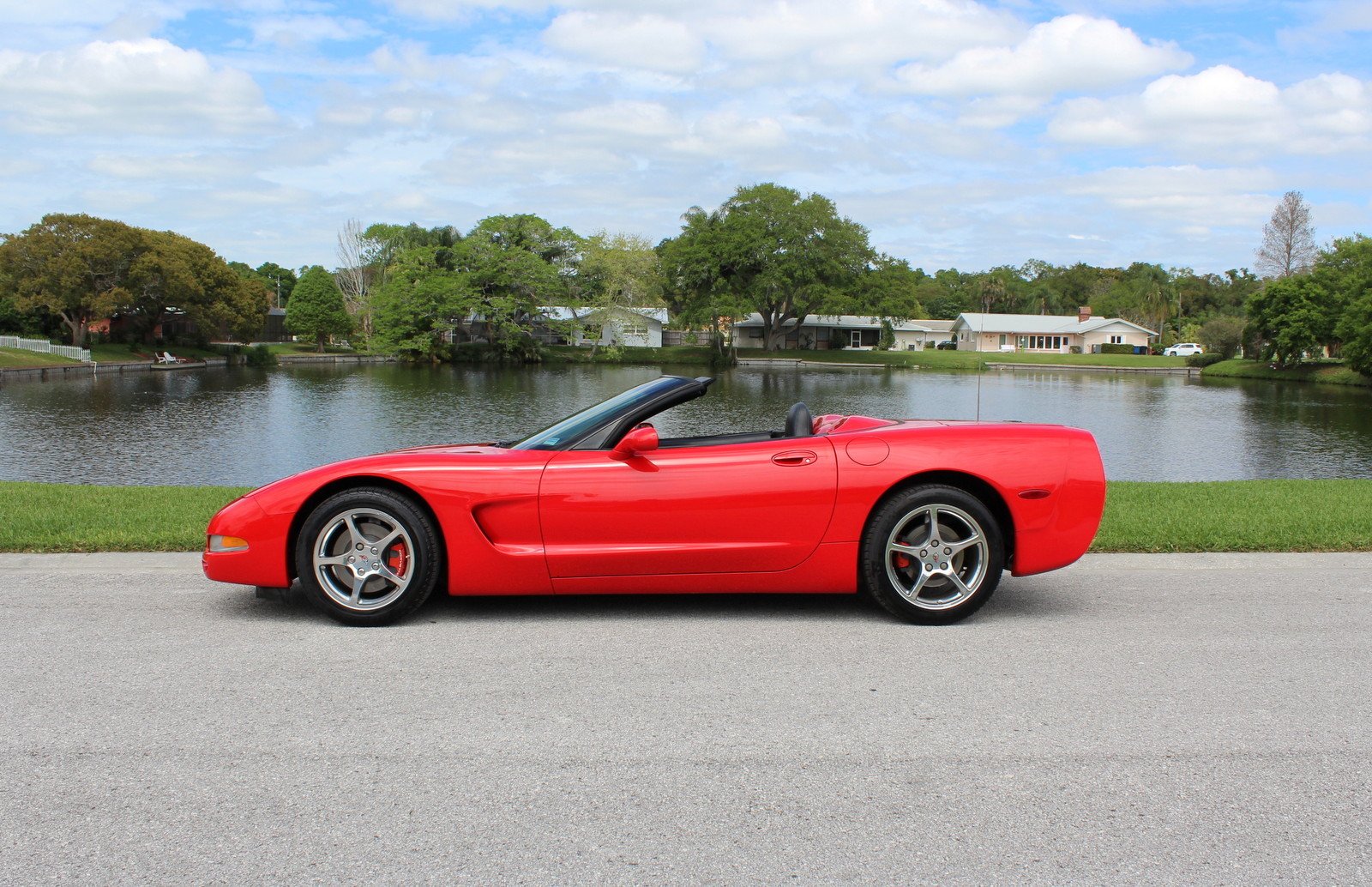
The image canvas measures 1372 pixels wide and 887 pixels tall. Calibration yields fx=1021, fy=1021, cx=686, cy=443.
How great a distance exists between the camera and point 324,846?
2.70 metres

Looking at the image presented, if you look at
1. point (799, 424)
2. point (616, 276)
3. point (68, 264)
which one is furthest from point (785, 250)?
point (799, 424)

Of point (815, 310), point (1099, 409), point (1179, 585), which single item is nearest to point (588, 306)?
point (815, 310)

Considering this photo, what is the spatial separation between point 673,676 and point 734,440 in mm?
1530

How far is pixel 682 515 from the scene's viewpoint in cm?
490

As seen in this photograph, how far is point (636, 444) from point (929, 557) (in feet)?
5.02

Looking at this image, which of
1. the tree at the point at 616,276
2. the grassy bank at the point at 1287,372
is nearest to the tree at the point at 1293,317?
the grassy bank at the point at 1287,372

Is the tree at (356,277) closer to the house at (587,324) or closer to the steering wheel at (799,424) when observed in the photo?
the house at (587,324)

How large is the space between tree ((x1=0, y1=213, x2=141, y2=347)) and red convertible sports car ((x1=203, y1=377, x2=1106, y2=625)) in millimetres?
67812

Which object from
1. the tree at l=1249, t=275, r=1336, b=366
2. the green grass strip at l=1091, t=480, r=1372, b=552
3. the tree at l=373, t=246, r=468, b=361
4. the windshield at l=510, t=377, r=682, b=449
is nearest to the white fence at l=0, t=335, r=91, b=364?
the tree at l=373, t=246, r=468, b=361

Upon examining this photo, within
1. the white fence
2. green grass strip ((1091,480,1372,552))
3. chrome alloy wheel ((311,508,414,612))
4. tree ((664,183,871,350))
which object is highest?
tree ((664,183,871,350))

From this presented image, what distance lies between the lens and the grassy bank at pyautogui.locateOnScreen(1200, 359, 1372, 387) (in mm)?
57897

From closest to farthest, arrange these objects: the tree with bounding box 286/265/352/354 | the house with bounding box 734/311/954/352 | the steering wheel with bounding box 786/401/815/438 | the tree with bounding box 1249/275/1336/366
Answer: the steering wheel with bounding box 786/401/815/438, the tree with bounding box 1249/275/1336/366, the tree with bounding box 286/265/352/354, the house with bounding box 734/311/954/352

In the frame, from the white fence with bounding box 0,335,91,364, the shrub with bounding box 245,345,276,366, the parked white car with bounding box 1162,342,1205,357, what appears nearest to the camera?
the white fence with bounding box 0,335,91,364

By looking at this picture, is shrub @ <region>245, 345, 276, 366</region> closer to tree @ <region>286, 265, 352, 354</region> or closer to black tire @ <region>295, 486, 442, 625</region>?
tree @ <region>286, 265, 352, 354</region>
